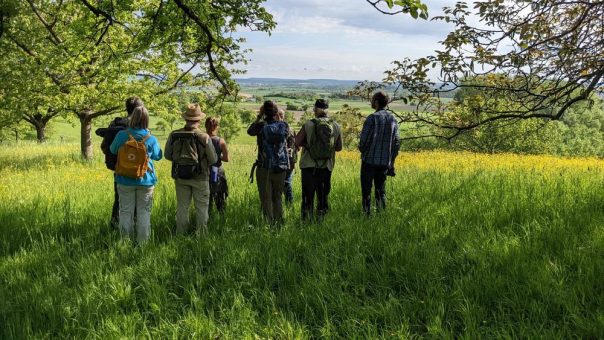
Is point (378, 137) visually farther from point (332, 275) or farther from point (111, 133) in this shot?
point (111, 133)

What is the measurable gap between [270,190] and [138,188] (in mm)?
1681

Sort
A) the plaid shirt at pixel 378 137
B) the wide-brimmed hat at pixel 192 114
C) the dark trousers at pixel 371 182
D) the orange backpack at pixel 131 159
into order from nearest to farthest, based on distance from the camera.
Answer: the orange backpack at pixel 131 159
the wide-brimmed hat at pixel 192 114
the plaid shirt at pixel 378 137
the dark trousers at pixel 371 182

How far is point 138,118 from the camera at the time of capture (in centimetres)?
466

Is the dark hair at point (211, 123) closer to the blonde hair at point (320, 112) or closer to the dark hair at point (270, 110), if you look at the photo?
the dark hair at point (270, 110)

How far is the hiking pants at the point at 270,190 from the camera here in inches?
213

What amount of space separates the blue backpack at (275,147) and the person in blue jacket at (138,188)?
133cm

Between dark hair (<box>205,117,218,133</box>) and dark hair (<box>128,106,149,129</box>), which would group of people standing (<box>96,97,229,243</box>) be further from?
dark hair (<box>205,117,218,133</box>)

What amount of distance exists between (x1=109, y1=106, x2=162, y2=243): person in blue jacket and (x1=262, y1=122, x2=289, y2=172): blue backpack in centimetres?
133

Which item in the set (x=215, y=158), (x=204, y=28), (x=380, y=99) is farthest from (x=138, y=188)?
(x=380, y=99)

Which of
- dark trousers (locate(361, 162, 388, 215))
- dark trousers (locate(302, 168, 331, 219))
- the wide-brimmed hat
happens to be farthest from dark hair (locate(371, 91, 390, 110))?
the wide-brimmed hat

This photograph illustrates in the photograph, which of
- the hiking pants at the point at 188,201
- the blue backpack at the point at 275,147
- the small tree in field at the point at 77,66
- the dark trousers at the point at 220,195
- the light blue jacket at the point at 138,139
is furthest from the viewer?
the small tree in field at the point at 77,66

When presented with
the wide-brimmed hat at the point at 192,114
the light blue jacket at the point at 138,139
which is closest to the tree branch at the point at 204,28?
the wide-brimmed hat at the point at 192,114

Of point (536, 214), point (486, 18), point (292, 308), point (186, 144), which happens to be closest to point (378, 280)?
point (292, 308)

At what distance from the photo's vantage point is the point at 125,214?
15.9 feet
